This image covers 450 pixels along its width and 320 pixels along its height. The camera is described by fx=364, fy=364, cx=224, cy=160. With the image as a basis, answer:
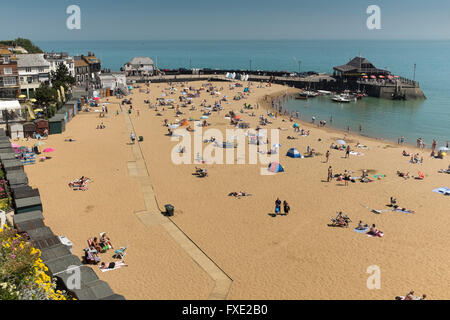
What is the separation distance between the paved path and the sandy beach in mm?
212

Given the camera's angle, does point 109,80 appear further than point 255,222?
Yes

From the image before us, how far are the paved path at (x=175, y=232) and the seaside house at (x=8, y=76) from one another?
114 ft

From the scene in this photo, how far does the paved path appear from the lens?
14.7 m

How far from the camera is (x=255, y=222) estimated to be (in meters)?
20.3

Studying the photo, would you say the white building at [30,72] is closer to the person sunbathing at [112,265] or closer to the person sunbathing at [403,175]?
the person sunbathing at [112,265]

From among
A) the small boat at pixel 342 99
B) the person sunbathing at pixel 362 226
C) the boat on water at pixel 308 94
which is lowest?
the person sunbathing at pixel 362 226

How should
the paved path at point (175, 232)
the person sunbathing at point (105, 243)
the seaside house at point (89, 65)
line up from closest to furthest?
1. the paved path at point (175, 232)
2. the person sunbathing at point (105, 243)
3. the seaside house at point (89, 65)

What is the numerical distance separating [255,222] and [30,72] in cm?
5325

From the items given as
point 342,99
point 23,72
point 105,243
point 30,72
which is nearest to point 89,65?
point 30,72

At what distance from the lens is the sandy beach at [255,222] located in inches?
589

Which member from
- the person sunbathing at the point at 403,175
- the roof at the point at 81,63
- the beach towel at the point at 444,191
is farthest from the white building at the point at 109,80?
the beach towel at the point at 444,191

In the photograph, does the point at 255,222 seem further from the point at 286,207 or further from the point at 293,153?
the point at 293,153

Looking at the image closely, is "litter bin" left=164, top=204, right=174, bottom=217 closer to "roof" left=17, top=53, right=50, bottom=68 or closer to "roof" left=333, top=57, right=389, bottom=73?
"roof" left=17, top=53, right=50, bottom=68
